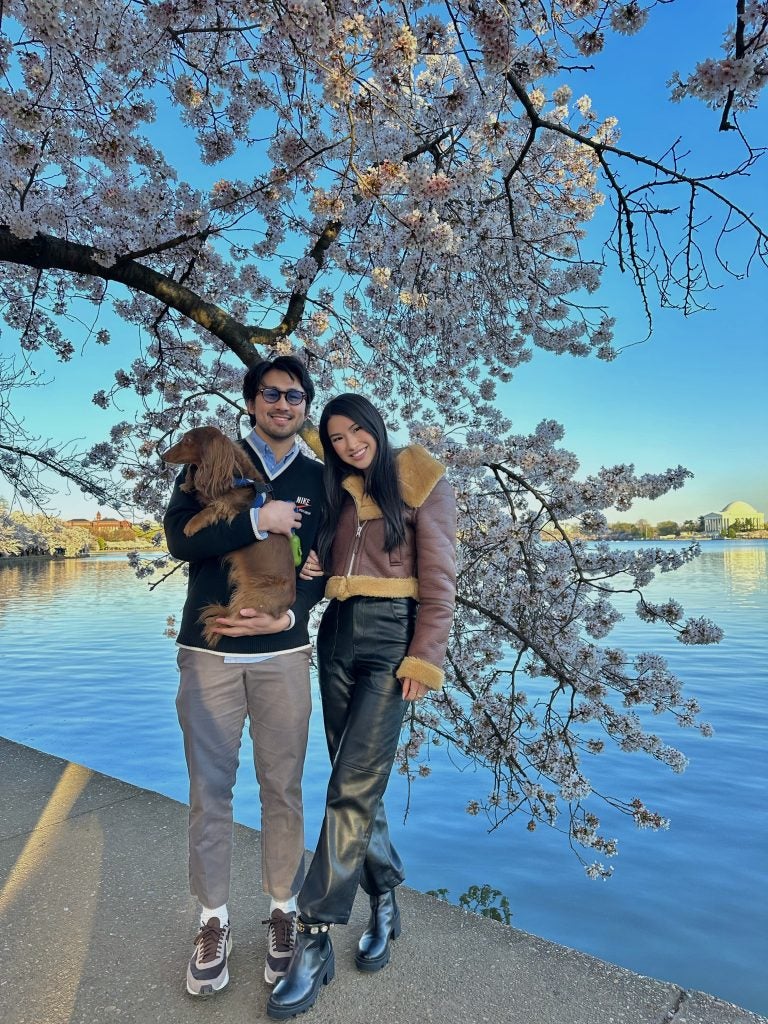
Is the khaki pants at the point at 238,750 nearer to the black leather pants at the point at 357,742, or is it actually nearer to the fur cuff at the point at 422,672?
the black leather pants at the point at 357,742

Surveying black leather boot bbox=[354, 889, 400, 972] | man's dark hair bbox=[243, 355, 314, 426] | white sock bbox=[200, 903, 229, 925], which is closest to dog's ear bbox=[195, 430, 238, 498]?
man's dark hair bbox=[243, 355, 314, 426]

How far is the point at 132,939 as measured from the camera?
7.70ft

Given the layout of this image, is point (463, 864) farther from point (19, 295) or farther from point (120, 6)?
point (19, 295)

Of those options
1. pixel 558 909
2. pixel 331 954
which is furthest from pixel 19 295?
pixel 558 909

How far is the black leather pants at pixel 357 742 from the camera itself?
6.72 ft

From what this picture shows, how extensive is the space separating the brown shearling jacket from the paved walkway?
975 mm

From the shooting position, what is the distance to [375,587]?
2.22 meters

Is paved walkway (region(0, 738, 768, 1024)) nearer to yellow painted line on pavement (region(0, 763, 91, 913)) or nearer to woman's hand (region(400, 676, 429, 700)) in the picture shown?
yellow painted line on pavement (region(0, 763, 91, 913))

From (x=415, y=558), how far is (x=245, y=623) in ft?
2.07

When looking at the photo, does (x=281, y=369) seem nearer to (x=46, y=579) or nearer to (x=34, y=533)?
(x=34, y=533)

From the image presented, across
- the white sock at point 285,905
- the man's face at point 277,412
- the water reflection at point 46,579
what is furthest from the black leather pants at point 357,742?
the water reflection at point 46,579

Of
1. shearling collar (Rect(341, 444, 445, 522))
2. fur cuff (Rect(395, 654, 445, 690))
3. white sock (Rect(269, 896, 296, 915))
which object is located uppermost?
shearling collar (Rect(341, 444, 445, 522))

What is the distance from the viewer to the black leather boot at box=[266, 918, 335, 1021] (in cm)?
191

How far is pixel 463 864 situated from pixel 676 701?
299cm
